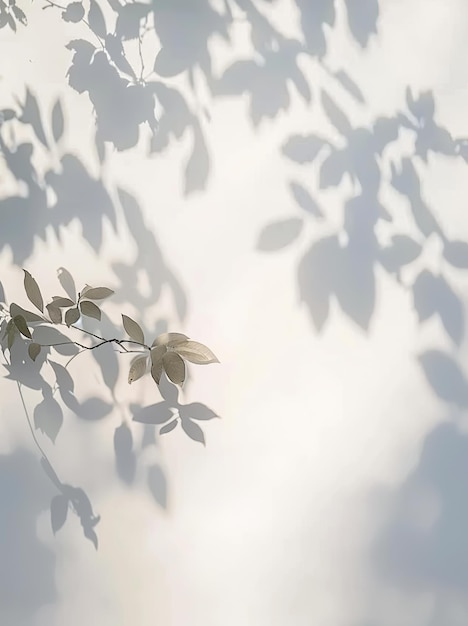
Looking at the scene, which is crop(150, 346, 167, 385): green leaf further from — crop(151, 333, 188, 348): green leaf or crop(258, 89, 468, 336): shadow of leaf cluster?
crop(258, 89, 468, 336): shadow of leaf cluster

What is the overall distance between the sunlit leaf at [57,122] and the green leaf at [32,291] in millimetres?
340

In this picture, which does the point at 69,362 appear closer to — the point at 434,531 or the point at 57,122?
the point at 57,122

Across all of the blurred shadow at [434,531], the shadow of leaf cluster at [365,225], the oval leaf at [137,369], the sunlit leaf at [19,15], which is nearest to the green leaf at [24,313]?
the oval leaf at [137,369]

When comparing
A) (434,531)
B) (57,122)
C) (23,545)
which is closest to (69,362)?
(23,545)

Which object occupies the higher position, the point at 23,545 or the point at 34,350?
the point at 34,350

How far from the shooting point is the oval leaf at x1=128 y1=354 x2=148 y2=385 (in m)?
1.46

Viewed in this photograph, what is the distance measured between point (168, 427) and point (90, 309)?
12.7 inches

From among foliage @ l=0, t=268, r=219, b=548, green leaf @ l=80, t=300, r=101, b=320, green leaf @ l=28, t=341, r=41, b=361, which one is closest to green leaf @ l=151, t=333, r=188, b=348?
foliage @ l=0, t=268, r=219, b=548

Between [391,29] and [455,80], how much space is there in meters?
0.19

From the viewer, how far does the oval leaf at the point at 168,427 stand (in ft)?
4.98

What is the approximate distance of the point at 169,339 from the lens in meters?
1.46

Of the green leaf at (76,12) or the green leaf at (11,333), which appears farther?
the green leaf at (76,12)

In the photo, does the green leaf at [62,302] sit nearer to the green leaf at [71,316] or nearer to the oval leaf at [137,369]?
the green leaf at [71,316]

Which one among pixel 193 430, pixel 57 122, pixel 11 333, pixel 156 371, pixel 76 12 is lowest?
pixel 193 430
